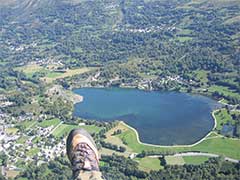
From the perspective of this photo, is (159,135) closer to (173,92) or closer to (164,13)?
(173,92)

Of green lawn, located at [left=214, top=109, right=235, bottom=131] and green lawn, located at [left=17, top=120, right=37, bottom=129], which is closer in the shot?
green lawn, located at [left=214, top=109, right=235, bottom=131]

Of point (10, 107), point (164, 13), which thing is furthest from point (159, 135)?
point (164, 13)

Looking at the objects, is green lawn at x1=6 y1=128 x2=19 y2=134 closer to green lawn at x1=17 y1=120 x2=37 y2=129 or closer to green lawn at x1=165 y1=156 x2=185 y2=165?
green lawn at x1=17 y1=120 x2=37 y2=129

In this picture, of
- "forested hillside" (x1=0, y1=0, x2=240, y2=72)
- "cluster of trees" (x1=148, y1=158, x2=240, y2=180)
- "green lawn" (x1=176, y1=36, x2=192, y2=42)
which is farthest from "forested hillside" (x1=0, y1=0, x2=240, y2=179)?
Result: "green lawn" (x1=176, y1=36, x2=192, y2=42)

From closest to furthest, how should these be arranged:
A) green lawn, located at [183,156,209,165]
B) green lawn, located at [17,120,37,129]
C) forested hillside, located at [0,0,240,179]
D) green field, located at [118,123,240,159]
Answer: green lawn, located at [183,156,209,165] → forested hillside, located at [0,0,240,179] → green field, located at [118,123,240,159] → green lawn, located at [17,120,37,129]

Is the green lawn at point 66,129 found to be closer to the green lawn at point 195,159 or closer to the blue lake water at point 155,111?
the blue lake water at point 155,111
